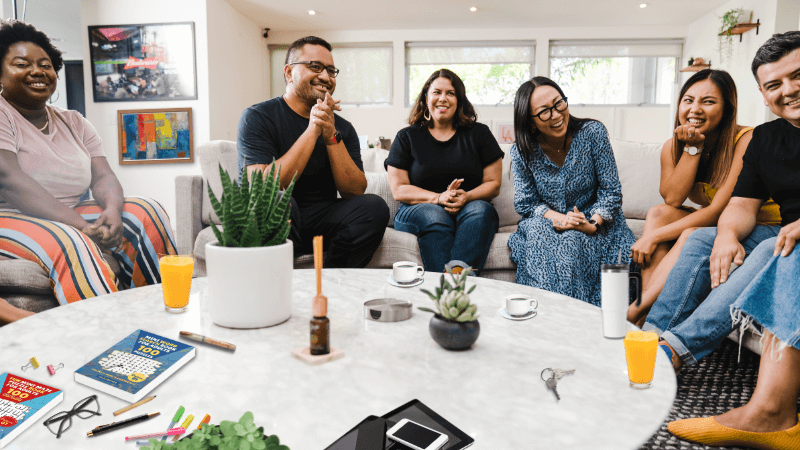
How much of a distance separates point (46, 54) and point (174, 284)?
3.63 feet


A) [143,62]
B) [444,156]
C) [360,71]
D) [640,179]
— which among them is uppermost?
[360,71]

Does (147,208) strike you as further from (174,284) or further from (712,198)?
(712,198)

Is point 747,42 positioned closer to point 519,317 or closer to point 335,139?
point 335,139

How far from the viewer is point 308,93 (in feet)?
6.92

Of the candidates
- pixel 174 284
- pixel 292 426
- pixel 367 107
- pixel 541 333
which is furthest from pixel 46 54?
pixel 367 107

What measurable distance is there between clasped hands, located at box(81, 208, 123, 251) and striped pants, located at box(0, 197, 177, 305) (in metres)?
0.02

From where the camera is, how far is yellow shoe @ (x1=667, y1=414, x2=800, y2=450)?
3.96ft

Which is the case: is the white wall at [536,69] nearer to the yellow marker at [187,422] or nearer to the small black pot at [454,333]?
the small black pot at [454,333]

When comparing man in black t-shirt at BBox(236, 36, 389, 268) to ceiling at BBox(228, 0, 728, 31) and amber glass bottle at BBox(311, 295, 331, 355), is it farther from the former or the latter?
ceiling at BBox(228, 0, 728, 31)

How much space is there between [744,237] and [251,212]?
155 centimetres

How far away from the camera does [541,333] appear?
38.2 inches

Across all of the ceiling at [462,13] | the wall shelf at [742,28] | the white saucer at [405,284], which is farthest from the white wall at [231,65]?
the wall shelf at [742,28]

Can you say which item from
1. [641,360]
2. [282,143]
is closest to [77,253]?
[282,143]

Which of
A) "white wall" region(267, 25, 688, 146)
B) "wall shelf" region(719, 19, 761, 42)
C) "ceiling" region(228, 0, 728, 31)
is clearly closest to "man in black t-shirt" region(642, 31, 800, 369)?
"wall shelf" region(719, 19, 761, 42)
